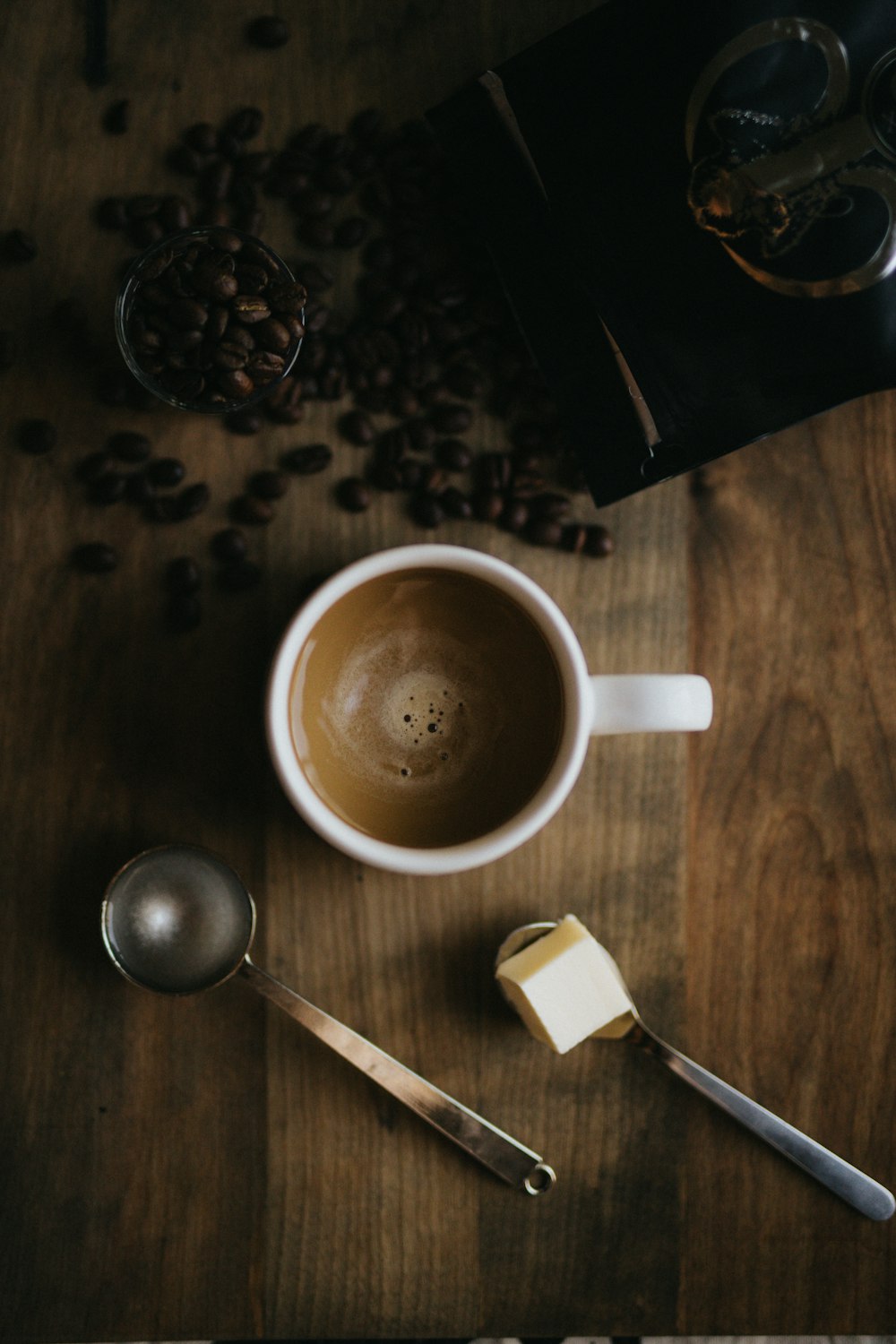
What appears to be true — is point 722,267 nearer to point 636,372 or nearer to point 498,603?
point 636,372

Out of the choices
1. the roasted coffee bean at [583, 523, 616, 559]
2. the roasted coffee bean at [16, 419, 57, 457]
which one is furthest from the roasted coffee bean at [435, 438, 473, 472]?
the roasted coffee bean at [16, 419, 57, 457]

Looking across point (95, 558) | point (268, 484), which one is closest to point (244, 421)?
point (268, 484)

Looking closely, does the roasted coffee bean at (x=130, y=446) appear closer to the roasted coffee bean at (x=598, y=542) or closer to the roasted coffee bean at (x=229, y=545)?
the roasted coffee bean at (x=229, y=545)

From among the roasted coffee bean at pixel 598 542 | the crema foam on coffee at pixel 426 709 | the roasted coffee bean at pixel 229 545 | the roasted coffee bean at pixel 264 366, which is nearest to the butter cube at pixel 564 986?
the crema foam on coffee at pixel 426 709

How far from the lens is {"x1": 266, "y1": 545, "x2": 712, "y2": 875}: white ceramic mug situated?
772mm

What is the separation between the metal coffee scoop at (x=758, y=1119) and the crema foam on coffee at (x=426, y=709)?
157 mm

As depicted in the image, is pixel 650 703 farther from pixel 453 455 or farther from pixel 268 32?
pixel 268 32

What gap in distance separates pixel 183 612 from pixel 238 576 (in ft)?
0.19

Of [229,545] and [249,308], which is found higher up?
[249,308]

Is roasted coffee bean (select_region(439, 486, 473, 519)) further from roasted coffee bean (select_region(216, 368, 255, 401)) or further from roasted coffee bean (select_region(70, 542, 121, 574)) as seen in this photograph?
roasted coffee bean (select_region(70, 542, 121, 574))

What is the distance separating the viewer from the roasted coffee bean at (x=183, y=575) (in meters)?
0.92

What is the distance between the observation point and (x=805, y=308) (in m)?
0.80

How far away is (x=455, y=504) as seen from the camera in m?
0.93

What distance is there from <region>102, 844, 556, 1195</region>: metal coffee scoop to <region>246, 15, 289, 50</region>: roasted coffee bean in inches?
29.1
